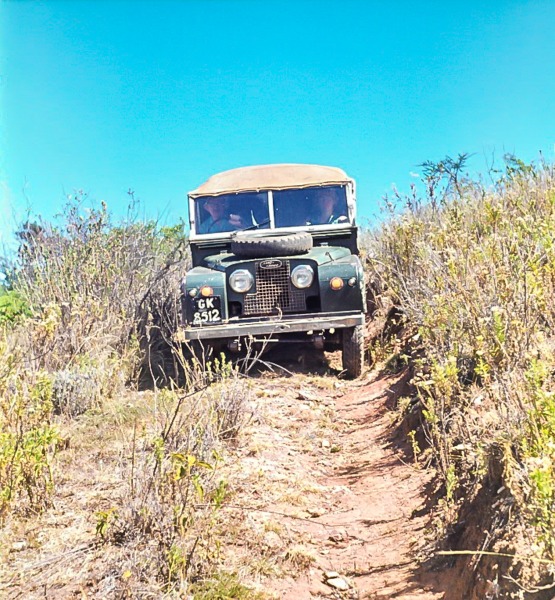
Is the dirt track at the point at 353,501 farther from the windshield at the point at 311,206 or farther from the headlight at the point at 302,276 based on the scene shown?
the windshield at the point at 311,206

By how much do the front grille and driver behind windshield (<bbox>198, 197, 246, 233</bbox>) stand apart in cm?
118

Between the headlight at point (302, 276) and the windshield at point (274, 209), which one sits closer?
the headlight at point (302, 276)

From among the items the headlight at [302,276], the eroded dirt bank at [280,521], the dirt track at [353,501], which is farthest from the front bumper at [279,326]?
the eroded dirt bank at [280,521]

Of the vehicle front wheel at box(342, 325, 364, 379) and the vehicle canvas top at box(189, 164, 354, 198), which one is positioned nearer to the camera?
the vehicle front wheel at box(342, 325, 364, 379)

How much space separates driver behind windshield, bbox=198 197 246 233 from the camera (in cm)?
787

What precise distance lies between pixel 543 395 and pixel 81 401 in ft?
13.2

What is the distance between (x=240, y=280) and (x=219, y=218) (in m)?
1.38

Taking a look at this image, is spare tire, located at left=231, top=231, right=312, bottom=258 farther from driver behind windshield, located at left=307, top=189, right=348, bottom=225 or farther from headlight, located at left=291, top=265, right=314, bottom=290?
driver behind windshield, located at left=307, top=189, right=348, bottom=225

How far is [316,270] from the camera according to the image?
6.82 meters

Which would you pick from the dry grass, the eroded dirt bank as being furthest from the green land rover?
the eroded dirt bank

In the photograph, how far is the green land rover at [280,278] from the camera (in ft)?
22.0

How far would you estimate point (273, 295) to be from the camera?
272 inches

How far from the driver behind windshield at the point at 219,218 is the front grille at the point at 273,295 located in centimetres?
118

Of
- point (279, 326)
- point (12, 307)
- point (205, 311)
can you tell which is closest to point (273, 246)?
point (279, 326)
